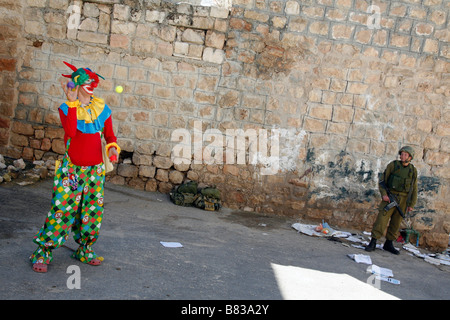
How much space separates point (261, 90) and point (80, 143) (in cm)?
403

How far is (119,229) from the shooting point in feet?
16.3

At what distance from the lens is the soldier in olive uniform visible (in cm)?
604

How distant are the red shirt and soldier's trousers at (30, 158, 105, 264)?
0.19 feet

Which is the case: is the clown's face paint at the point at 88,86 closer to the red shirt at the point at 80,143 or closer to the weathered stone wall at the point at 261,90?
the red shirt at the point at 80,143

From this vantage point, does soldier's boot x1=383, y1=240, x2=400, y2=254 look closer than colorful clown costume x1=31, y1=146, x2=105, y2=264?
No

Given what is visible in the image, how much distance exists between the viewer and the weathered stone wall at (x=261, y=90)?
22.3 feet

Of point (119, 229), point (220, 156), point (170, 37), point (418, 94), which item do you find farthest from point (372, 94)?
point (119, 229)

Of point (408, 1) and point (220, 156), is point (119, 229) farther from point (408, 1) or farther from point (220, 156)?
point (408, 1)

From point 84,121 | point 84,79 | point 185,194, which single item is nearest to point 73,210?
point 84,121

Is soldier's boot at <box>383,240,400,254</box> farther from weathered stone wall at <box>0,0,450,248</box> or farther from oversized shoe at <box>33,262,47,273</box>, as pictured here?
oversized shoe at <box>33,262,47,273</box>

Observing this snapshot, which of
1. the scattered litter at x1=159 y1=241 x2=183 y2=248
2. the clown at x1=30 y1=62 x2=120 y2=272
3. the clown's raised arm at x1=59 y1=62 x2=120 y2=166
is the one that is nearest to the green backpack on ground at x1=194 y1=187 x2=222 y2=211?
the scattered litter at x1=159 y1=241 x2=183 y2=248

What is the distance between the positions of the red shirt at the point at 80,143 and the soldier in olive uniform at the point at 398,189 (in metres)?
4.27

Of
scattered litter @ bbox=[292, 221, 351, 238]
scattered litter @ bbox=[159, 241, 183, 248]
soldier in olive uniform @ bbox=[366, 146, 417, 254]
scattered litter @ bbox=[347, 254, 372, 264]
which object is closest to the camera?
scattered litter @ bbox=[159, 241, 183, 248]
